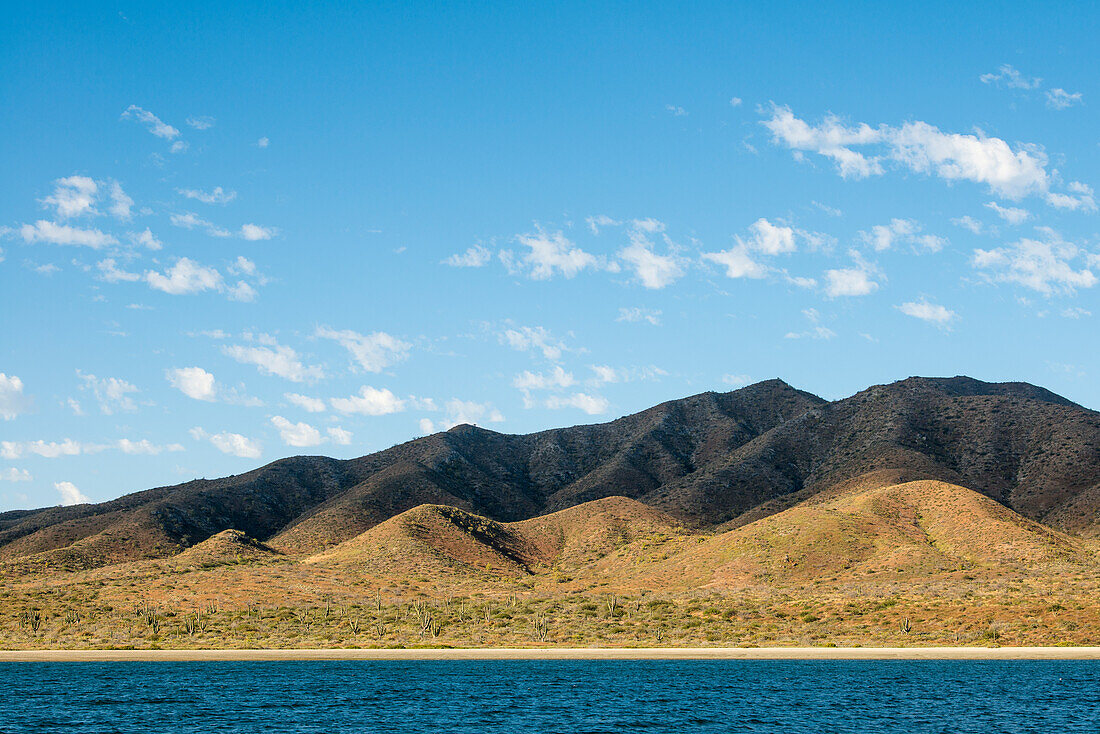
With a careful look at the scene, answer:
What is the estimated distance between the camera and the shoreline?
7269cm

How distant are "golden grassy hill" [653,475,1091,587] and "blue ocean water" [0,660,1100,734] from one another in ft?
137

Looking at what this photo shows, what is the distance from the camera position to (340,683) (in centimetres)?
6247

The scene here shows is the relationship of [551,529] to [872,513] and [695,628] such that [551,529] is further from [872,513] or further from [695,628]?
[695,628]

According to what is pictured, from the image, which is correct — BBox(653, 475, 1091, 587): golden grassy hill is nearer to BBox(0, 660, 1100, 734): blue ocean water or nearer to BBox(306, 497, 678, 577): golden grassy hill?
BBox(306, 497, 678, 577): golden grassy hill

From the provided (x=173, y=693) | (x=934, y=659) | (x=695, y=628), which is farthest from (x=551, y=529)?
(x=173, y=693)

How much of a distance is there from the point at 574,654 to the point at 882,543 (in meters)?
55.2

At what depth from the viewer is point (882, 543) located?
118 m

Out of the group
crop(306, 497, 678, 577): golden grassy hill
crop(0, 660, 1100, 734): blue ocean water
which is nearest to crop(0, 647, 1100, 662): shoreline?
crop(0, 660, 1100, 734): blue ocean water

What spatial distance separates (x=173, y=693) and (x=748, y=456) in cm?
14851

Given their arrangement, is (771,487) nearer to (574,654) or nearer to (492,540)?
(492,540)

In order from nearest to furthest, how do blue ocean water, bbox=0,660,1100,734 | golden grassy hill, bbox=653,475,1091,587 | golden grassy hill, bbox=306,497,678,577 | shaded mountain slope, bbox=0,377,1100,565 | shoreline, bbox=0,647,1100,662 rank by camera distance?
blue ocean water, bbox=0,660,1100,734, shoreline, bbox=0,647,1100,662, golden grassy hill, bbox=653,475,1091,587, golden grassy hill, bbox=306,497,678,577, shaded mountain slope, bbox=0,377,1100,565

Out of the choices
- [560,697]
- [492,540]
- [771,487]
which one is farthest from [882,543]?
[560,697]

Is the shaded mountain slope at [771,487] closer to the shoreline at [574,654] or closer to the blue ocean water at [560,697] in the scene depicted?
the shoreline at [574,654]

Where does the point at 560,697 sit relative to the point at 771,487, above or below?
below
